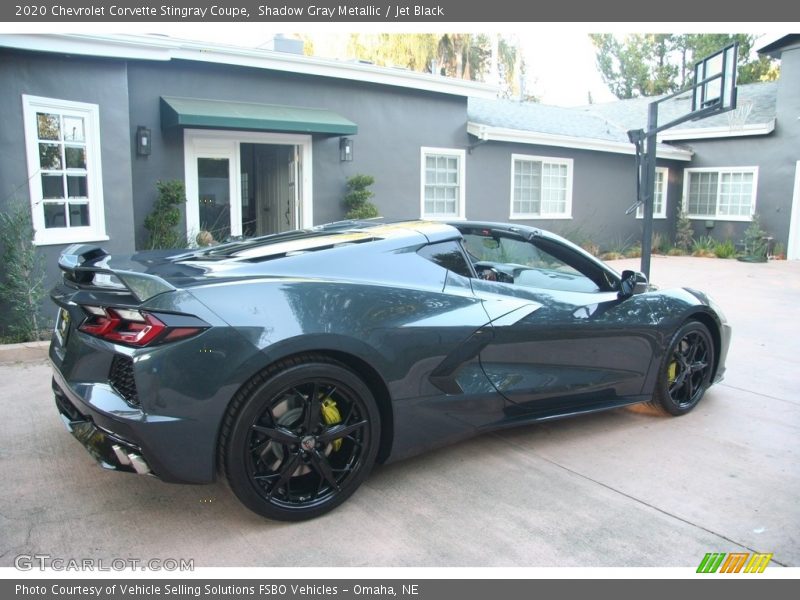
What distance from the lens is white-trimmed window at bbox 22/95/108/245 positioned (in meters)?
7.07

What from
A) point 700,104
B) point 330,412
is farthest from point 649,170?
point 330,412

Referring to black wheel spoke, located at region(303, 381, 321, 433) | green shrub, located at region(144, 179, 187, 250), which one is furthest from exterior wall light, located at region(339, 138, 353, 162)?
black wheel spoke, located at region(303, 381, 321, 433)

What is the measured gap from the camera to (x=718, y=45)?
92.1ft

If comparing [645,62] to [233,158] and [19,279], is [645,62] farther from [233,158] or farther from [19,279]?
[19,279]

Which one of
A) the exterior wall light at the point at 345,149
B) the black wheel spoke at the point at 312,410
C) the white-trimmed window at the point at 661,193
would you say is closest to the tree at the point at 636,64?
the white-trimmed window at the point at 661,193

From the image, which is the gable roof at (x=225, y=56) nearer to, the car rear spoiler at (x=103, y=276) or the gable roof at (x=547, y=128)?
the gable roof at (x=547, y=128)

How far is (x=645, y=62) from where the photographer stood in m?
33.9

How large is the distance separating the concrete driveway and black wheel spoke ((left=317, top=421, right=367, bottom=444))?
407 millimetres

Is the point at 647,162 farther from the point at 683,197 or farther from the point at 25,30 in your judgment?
the point at 683,197

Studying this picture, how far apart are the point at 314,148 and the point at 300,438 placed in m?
8.35

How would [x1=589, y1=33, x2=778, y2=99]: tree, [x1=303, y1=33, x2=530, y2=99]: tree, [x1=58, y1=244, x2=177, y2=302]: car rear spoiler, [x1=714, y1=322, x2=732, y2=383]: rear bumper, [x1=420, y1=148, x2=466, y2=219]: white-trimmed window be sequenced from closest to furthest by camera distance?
1. [x1=58, y1=244, x2=177, y2=302]: car rear spoiler
2. [x1=714, y1=322, x2=732, y2=383]: rear bumper
3. [x1=420, y1=148, x2=466, y2=219]: white-trimmed window
4. [x1=303, y1=33, x2=530, y2=99]: tree
5. [x1=589, y1=33, x2=778, y2=99]: tree

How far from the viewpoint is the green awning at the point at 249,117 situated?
866 cm

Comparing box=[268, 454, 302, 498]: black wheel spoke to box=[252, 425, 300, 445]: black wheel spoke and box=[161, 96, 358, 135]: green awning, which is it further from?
box=[161, 96, 358, 135]: green awning

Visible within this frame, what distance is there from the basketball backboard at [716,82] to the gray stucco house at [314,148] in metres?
4.40
